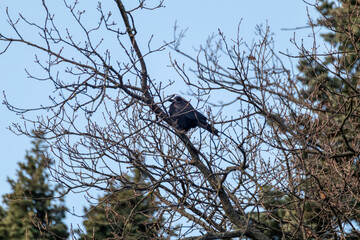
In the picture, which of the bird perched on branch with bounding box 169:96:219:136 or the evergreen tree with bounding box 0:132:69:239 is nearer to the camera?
the bird perched on branch with bounding box 169:96:219:136

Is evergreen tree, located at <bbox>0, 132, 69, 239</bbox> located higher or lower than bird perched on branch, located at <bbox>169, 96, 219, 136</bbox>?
higher

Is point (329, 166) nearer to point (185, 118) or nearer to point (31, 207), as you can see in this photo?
point (185, 118)

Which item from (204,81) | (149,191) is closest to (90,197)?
(149,191)

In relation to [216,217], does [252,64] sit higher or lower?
higher

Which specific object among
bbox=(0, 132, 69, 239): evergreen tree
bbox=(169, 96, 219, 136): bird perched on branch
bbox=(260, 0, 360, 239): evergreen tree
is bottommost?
bbox=(260, 0, 360, 239): evergreen tree

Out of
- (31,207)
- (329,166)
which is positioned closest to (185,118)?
(329,166)

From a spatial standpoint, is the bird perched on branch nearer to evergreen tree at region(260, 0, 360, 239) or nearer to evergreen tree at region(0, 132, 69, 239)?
evergreen tree at region(260, 0, 360, 239)

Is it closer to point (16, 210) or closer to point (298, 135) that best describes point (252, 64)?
point (298, 135)

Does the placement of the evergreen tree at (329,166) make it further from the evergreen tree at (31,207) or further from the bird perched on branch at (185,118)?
the evergreen tree at (31,207)

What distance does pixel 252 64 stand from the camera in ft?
23.4

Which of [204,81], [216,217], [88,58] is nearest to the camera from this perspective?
A: [88,58]

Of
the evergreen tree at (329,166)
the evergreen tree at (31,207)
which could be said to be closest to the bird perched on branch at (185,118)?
the evergreen tree at (329,166)

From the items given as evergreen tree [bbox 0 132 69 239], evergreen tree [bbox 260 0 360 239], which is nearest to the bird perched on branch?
evergreen tree [bbox 260 0 360 239]

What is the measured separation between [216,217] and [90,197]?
1925 millimetres
